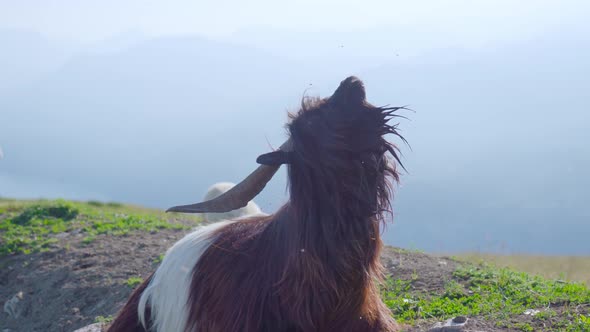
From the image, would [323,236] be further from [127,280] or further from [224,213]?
[224,213]

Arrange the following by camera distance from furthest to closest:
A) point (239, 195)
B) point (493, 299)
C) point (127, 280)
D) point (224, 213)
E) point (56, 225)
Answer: point (56, 225) → point (224, 213) → point (127, 280) → point (493, 299) → point (239, 195)

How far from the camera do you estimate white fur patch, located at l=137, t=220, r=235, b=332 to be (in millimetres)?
4051

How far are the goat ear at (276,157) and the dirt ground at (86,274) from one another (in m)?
2.86

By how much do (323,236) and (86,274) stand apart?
16.5 ft

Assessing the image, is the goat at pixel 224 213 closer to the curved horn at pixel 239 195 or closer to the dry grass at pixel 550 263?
the dry grass at pixel 550 263

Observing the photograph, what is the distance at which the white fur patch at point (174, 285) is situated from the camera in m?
4.05

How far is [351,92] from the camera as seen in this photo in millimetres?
3459

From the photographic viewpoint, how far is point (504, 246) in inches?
372

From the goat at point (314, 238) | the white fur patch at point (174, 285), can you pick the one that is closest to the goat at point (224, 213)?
the white fur patch at point (174, 285)

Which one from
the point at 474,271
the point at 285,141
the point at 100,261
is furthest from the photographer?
the point at 100,261

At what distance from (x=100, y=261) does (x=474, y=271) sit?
414 cm

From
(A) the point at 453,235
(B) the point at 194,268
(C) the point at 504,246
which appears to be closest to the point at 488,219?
(A) the point at 453,235

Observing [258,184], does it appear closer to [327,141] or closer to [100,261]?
[327,141]

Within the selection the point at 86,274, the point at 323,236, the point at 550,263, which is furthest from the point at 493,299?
the point at 550,263
